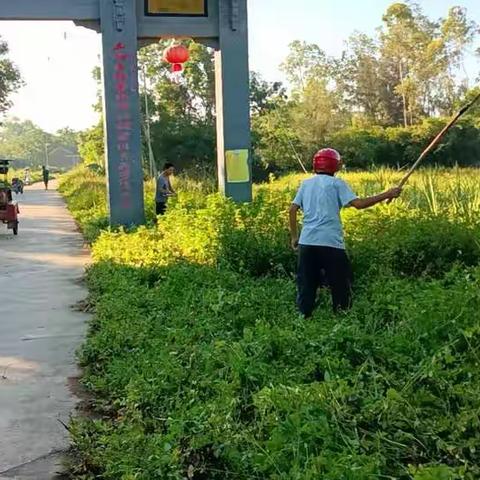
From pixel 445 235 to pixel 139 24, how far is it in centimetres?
688

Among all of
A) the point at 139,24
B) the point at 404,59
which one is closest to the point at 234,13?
the point at 139,24

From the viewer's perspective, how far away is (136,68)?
1162 centimetres

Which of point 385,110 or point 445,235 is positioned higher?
point 385,110

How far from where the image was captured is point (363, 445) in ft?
9.55

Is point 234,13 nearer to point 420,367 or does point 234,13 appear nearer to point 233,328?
point 233,328

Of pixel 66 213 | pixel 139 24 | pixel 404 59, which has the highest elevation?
pixel 404 59

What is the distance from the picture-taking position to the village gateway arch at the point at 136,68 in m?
11.4

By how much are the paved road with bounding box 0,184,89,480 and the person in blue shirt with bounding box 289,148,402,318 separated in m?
1.93

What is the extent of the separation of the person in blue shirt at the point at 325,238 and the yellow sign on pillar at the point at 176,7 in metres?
7.00

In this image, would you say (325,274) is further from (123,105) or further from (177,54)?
(177,54)

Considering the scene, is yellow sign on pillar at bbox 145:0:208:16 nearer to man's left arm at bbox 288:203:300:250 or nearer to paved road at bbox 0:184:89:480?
paved road at bbox 0:184:89:480

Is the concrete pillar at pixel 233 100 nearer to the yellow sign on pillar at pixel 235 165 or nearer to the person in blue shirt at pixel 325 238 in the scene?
the yellow sign on pillar at pixel 235 165

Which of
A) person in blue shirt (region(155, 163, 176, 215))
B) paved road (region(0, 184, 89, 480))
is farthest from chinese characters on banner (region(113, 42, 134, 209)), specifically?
paved road (region(0, 184, 89, 480))

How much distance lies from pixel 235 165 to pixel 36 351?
6.64m
